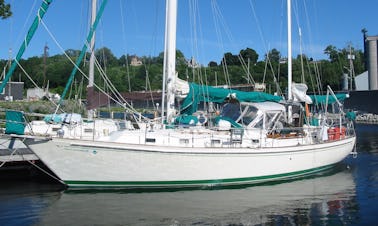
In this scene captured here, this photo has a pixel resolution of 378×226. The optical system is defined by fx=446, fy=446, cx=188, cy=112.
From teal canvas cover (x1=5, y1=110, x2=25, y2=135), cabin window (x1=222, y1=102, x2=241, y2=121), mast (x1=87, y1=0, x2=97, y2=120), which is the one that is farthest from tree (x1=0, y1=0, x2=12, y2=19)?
cabin window (x1=222, y1=102, x2=241, y2=121)

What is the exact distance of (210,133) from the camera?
18.4 meters

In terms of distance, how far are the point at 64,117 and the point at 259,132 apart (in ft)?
27.1

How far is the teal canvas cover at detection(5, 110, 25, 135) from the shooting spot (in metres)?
15.9

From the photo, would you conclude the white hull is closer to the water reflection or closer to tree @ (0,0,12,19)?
the water reflection

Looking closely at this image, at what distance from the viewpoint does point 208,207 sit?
15.1 metres

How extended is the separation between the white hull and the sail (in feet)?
11.3

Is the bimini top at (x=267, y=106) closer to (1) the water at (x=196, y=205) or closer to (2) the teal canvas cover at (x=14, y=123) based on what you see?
(1) the water at (x=196, y=205)

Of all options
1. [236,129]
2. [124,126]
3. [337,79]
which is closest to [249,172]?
[236,129]

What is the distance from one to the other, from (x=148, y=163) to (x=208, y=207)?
2.93 m

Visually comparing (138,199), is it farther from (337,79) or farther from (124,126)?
(337,79)

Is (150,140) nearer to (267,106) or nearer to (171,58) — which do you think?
(171,58)

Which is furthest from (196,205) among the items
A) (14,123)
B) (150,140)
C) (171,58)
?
(14,123)

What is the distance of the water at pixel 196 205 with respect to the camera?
1357 cm

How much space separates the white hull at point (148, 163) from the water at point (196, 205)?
49cm
